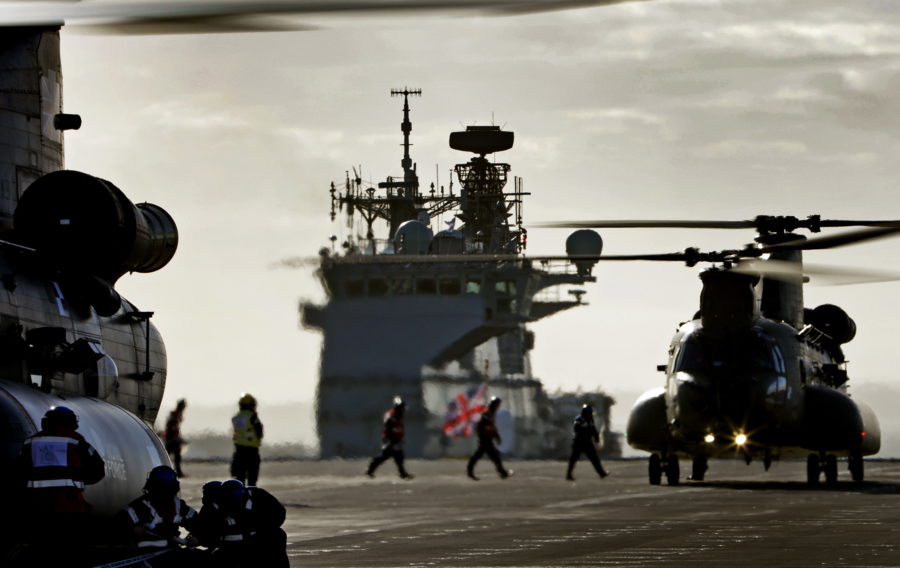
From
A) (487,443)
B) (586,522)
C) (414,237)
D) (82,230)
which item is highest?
(414,237)

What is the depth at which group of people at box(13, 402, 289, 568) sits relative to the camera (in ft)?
32.1

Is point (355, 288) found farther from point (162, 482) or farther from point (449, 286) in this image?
point (162, 482)

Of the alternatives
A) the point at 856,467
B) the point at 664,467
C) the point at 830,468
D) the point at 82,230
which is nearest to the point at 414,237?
the point at 856,467

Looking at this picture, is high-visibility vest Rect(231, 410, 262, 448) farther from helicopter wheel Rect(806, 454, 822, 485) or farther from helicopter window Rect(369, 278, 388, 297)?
helicopter window Rect(369, 278, 388, 297)

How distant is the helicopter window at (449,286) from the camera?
2398 inches

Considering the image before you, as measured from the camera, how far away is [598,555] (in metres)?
14.8

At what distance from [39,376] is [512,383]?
52.4 m

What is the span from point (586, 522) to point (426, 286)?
41.5 meters

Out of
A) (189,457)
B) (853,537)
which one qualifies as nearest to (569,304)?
(189,457)

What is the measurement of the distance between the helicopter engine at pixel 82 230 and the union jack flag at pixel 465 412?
147 ft

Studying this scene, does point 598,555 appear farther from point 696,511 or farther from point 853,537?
point 696,511

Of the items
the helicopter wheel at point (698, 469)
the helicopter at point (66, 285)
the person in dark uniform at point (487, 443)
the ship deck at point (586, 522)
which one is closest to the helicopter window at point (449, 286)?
the person in dark uniform at point (487, 443)

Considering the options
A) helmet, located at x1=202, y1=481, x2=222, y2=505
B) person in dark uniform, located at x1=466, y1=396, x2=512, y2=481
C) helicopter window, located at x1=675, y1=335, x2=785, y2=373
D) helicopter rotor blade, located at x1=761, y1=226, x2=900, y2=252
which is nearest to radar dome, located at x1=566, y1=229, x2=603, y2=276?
person in dark uniform, located at x1=466, y1=396, x2=512, y2=481

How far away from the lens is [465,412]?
59.9m
